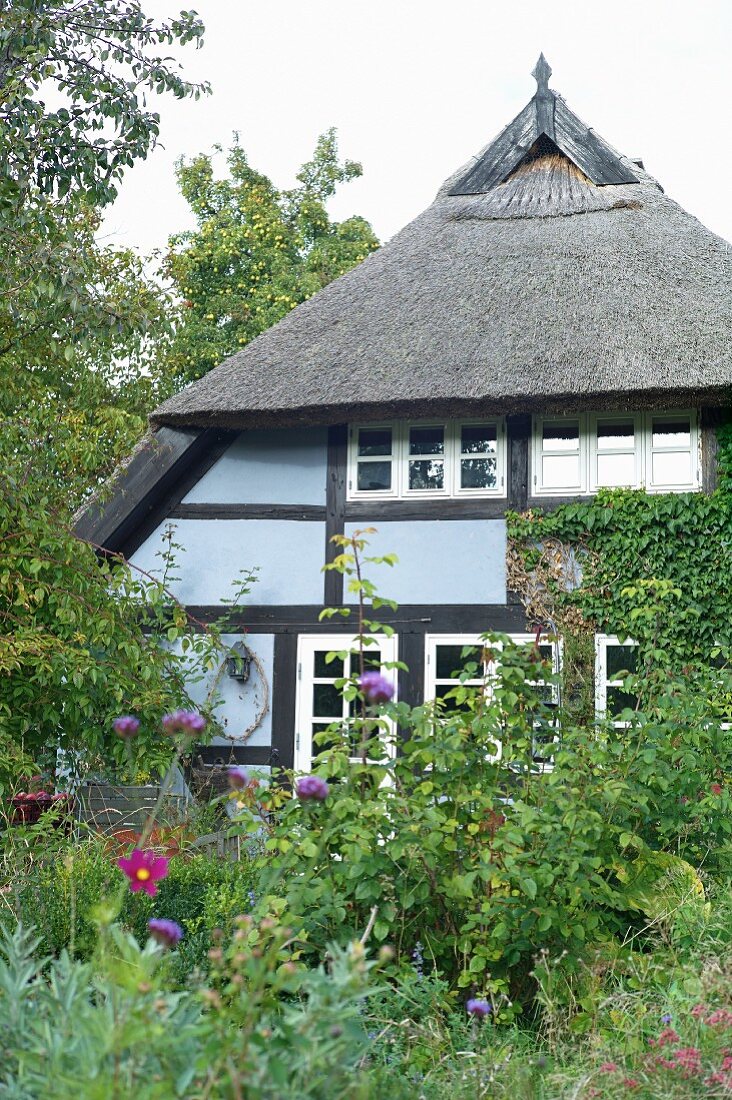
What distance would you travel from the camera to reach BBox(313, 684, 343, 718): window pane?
9742mm

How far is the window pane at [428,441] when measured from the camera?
981 centimetres

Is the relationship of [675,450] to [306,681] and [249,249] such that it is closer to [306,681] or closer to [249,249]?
[306,681]

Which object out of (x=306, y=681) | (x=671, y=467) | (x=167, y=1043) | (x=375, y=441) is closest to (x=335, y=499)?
(x=375, y=441)

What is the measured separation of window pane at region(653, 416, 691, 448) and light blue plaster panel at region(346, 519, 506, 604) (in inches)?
55.7

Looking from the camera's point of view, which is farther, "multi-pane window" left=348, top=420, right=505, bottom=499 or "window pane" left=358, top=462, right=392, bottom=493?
"window pane" left=358, top=462, right=392, bottom=493

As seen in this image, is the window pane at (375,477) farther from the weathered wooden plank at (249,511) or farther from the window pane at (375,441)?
the weathered wooden plank at (249,511)

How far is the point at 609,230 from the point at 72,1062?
1044 centimetres

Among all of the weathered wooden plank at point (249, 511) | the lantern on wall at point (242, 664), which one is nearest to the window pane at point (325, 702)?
the lantern on wall at point (242, 664)

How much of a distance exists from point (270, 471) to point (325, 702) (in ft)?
6.55

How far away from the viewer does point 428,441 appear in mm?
9859

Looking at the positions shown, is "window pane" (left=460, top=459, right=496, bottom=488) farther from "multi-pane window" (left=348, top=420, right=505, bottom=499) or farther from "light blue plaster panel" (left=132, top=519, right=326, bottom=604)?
"light blue plaster panel" (left=132, top=519, right=326, bottom=604)

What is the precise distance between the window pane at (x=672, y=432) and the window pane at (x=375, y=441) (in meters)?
2.17

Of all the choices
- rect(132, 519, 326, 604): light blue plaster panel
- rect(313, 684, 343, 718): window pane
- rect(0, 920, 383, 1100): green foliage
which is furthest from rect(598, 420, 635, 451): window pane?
rect(0, 920, 383, 1100): green foliage

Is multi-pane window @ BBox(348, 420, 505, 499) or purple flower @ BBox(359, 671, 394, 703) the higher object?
multi-pane window @ BBox(348, 420, 505, 499)
